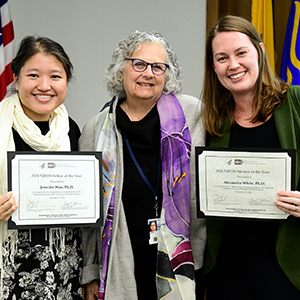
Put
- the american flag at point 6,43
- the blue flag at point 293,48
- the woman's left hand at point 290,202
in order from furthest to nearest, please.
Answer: the american flag at point 6,43, the blue flag at point 293,48, the woman's left hand at point 290,202

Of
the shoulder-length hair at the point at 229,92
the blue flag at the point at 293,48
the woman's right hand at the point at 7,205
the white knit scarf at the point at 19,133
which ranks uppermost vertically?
the blue flag at the point at 293,48

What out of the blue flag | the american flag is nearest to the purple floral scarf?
the blue flag

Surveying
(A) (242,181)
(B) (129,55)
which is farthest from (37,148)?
(A) (242,181)

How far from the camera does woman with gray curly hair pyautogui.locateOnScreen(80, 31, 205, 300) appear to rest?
178 cm

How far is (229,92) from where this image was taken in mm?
1788

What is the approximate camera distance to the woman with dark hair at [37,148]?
1.67 metres

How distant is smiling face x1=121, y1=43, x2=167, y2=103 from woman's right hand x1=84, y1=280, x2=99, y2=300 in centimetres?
93

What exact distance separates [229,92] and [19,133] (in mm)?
960

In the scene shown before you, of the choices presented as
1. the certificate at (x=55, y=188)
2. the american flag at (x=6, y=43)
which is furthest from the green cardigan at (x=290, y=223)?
the american flag at (x=6, y=43)

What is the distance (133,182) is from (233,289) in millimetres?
640

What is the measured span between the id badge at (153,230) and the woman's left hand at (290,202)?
58 cm

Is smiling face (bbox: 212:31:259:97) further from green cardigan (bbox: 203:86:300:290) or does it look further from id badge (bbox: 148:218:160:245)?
id badge (bbox: 148:218:160:245)

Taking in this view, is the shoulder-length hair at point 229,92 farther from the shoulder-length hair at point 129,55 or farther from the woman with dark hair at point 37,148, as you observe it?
the woman with dark hair at point 37,148

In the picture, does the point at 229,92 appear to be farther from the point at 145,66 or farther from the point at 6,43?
the point at 6,43
